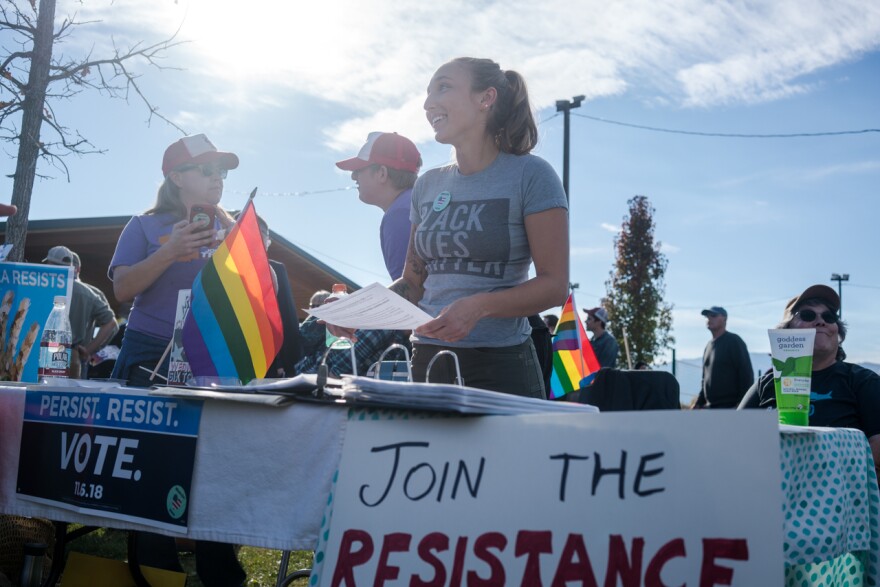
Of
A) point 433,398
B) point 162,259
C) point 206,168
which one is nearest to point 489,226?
point 433,398

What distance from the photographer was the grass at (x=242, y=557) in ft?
13.6

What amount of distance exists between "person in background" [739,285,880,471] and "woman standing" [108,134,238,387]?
2.21 metres

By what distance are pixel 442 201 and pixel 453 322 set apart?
1.95ft

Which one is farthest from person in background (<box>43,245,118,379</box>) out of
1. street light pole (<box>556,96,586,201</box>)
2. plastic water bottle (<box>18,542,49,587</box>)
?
street light pole (<box>556,96,586,201</box>)

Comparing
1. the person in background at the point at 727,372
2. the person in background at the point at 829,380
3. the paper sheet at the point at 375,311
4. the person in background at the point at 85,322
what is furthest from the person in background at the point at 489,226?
the person in background at the point at 727,372

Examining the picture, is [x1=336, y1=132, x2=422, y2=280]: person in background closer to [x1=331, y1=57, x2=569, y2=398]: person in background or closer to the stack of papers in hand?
[x1=331, y1=57, x2=569, y2=398]: person in background

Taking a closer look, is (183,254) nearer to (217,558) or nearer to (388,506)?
(217,558)

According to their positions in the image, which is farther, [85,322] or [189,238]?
[85,322]

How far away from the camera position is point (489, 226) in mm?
2176

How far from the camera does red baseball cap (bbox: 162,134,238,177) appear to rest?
10.1ft

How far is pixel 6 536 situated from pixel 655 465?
2.47m

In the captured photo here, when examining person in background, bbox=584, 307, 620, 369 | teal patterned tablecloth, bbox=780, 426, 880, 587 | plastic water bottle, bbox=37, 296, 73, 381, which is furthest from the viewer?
person in background, bbox=584, 307, 620, 369

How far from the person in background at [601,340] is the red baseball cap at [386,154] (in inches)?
279

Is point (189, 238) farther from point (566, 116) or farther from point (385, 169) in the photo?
point (566, 116)
